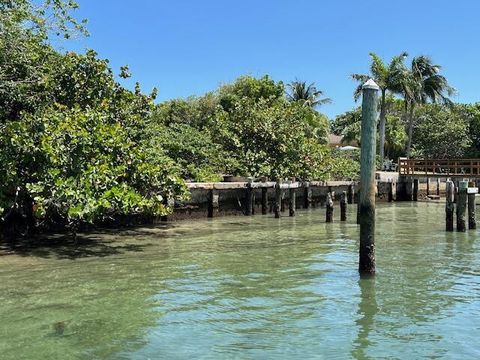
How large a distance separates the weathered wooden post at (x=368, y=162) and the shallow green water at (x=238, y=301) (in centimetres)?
94

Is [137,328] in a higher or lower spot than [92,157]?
→ lower

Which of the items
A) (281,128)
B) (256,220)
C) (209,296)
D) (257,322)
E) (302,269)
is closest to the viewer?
(257,322)

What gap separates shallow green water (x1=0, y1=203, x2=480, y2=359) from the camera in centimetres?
728

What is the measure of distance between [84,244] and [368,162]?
8549mm

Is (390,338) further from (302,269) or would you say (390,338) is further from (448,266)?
(448,266)

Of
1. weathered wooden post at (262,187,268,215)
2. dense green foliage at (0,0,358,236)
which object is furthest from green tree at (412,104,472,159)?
dense green foliage at (0,0,358,236)

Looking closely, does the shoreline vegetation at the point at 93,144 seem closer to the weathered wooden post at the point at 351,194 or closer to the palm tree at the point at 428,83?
the weathered wooden post at the point at 351,194

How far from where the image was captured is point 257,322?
8.34 meters

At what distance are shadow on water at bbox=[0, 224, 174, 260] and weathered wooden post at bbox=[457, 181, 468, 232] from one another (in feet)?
30.9

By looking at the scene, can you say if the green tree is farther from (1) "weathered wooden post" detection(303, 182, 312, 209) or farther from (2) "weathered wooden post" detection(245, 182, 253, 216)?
(2) "weathered wooden post" detection(245, 182, 253, 216)

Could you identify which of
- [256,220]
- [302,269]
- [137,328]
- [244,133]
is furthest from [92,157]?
[244,133]

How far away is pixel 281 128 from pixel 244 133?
1808 millimetres

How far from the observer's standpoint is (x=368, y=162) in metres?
11.1

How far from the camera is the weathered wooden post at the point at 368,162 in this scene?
36.3 ft
